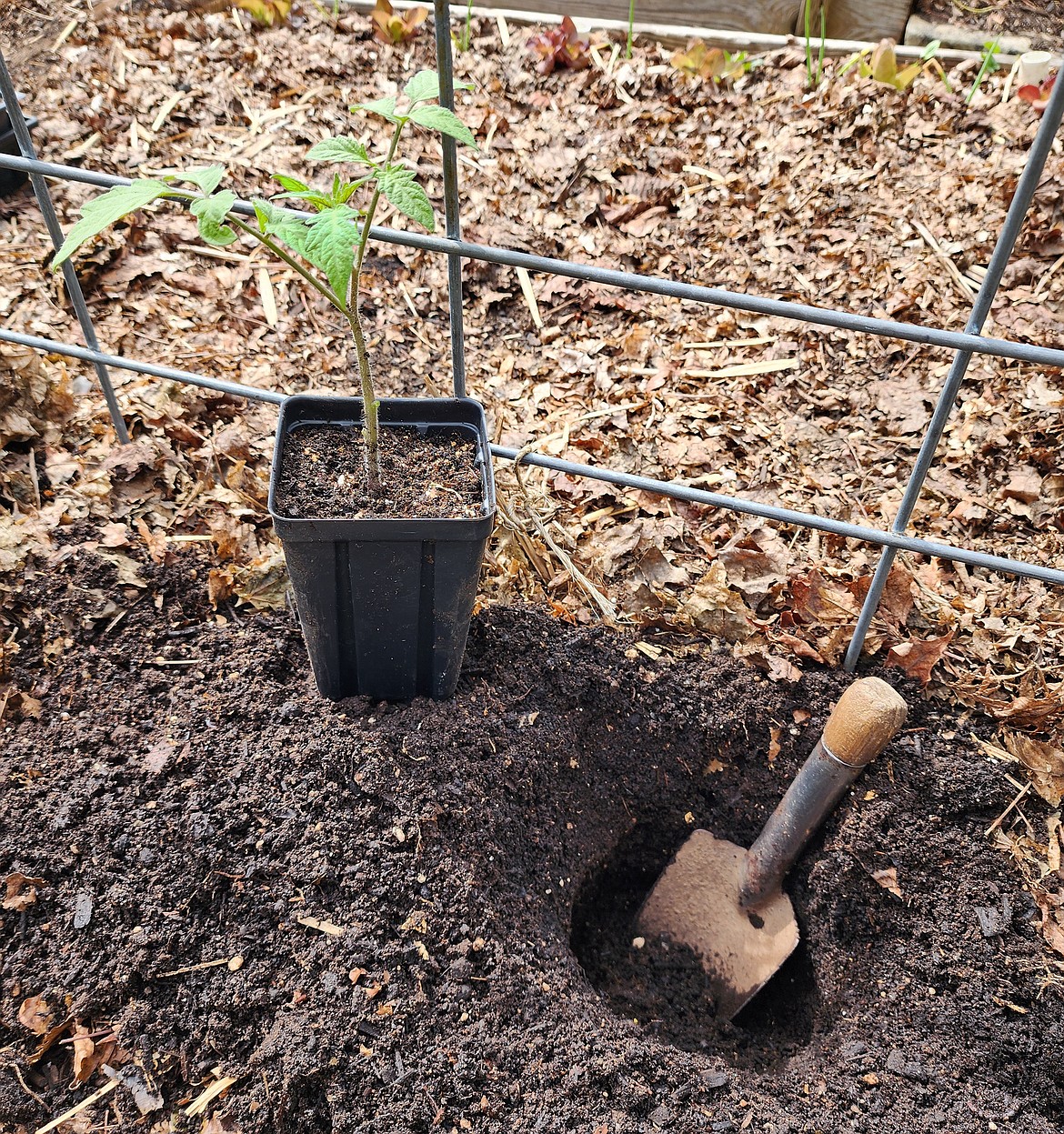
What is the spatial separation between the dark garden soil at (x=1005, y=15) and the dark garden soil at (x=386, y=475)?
12.8ft

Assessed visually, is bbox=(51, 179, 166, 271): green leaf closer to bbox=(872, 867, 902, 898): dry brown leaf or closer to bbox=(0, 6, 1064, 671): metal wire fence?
bbox=(0, 6, 1064, 671): metal wire fence

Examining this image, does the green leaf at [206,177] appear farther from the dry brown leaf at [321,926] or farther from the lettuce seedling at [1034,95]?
the lettuce seedling at [1034,95]

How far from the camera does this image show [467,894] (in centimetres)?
166

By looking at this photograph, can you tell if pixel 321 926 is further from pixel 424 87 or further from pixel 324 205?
pixel 424 87

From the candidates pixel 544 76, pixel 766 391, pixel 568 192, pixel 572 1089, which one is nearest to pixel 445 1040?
pixel 572 1089

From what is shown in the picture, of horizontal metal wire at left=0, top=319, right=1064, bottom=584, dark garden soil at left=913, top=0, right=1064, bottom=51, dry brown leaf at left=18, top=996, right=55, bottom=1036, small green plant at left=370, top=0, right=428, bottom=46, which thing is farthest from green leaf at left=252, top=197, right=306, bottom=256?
dark garden soil at left=913, top=0, right=1064, bottom=51

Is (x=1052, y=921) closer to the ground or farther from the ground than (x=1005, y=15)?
closer to the ground

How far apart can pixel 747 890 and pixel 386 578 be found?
101cm

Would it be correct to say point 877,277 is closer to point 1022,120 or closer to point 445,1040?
point 1022,120

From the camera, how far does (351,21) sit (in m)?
4.21

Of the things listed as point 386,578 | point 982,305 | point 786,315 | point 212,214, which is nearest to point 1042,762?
point 982,305

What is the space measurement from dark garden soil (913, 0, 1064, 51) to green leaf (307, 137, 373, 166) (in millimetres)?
3908

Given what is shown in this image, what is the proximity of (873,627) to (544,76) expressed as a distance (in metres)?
3.02

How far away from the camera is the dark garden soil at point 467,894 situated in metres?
1.50
